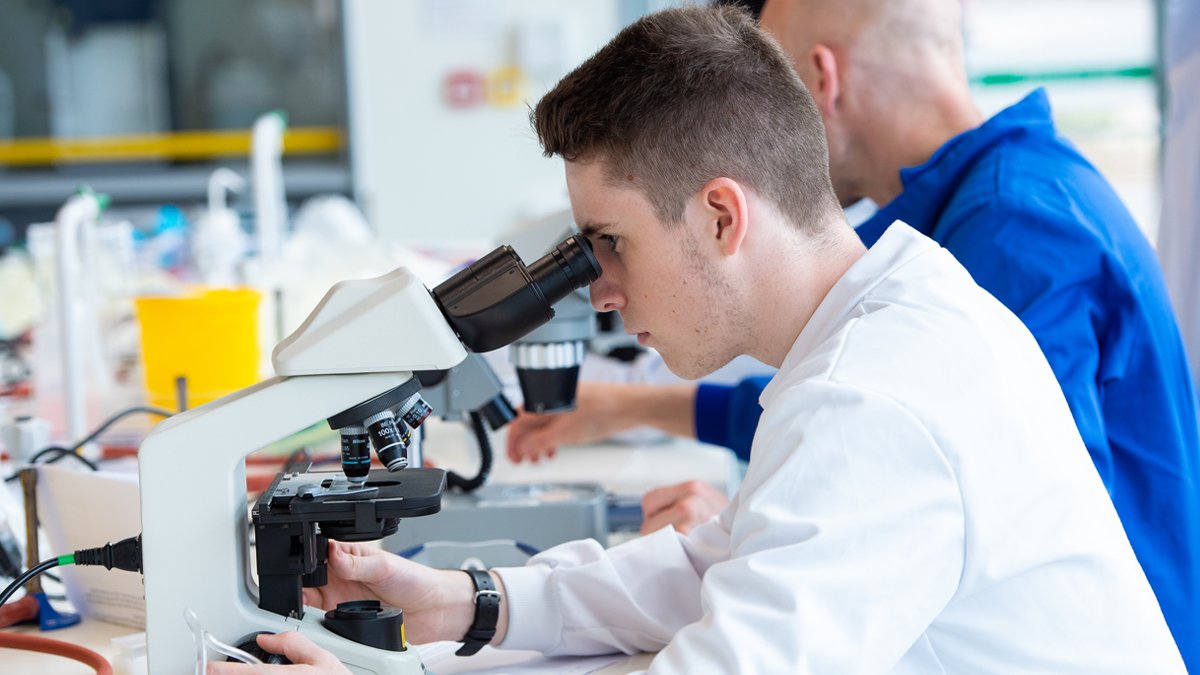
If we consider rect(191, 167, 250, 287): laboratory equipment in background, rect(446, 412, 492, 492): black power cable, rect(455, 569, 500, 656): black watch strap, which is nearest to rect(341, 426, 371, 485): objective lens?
rect(455, 569, 500, 656): black watch strap

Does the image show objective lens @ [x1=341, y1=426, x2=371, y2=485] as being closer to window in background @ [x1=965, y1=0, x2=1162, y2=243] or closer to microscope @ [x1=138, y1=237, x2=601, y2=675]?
microscope @ [x1=138, y1=237, x2=601, y2=675]

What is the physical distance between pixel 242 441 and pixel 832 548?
0.42 metres

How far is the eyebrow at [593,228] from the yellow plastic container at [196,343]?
3.26 ft

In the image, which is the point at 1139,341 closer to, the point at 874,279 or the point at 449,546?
the point at 874,279

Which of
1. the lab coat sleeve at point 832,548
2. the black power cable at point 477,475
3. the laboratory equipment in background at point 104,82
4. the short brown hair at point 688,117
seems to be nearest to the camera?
the lab coat sleeve at point 832,548

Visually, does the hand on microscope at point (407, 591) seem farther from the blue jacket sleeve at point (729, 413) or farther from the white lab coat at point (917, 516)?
the blue jacket sleeve at point (729, 413)

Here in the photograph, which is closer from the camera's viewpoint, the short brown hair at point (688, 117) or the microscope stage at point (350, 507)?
the microscope stage at point (350, 507)

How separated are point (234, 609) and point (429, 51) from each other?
14.5ft

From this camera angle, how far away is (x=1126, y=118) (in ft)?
18.5

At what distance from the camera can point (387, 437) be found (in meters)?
0.93

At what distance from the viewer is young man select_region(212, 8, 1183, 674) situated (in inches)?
32.6

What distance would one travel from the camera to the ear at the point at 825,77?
1.71 metres

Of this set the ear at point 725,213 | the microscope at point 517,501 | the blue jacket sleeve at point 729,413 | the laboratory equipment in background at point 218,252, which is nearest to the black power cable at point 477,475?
the microscope at point 517,501

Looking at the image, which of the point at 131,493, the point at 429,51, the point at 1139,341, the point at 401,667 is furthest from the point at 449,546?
the point at 429,51
